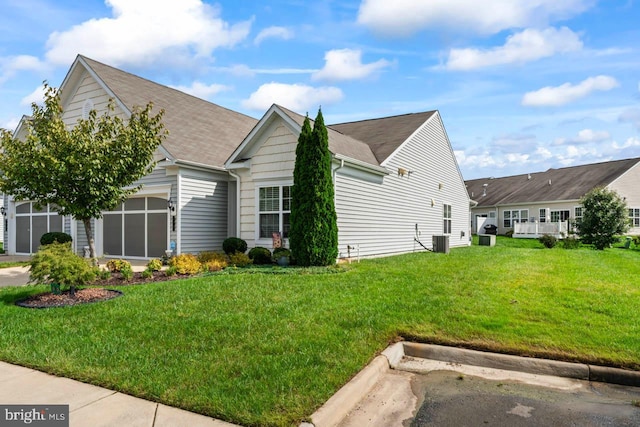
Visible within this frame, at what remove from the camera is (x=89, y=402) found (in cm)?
359

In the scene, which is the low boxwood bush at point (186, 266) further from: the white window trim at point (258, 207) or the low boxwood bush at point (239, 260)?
the white window trim at point (258, 207)

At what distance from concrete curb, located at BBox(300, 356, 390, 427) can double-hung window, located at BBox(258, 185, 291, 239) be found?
903 centimetres

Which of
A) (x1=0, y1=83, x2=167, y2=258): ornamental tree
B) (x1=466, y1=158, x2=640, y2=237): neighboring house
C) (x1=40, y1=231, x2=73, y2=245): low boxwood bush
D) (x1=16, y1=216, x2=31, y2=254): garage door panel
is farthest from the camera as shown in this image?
(x1=466, y1=158, x2=640, y2=237): neighboring house

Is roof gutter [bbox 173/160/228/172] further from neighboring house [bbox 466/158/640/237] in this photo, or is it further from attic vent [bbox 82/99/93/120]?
neighboring house [bbox 466/158/640/237]

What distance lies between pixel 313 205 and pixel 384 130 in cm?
851

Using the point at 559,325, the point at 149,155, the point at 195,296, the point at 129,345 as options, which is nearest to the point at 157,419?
the point at 129,345

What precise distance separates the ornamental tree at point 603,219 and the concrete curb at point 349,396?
22.2 metres

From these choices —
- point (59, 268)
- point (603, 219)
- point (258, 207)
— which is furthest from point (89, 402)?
point (603, 219)

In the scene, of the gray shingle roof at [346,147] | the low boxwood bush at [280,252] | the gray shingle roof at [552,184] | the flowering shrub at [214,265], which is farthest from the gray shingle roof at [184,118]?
the gray shingle roof at [552,184]

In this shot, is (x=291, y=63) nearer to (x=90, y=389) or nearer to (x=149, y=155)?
(x=149, y=155)

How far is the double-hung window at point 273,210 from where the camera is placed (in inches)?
527

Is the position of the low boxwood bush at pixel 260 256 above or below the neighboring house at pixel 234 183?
below

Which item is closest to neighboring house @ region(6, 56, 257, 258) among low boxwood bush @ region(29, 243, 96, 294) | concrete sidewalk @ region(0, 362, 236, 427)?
low boxwood bush @ region(29, 243, 96, 294)

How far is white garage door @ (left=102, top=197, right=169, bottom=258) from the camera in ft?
48.9
